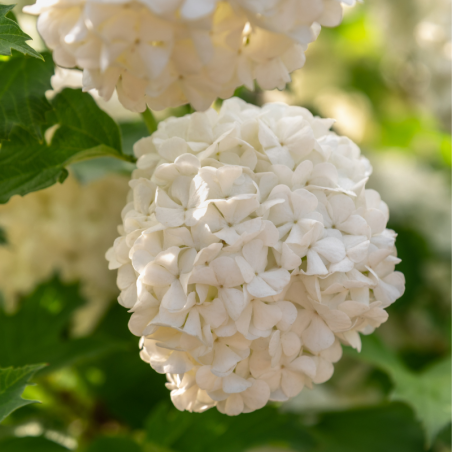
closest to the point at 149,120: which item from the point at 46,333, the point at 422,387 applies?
the point at 46,333

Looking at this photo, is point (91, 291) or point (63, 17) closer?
point (63, 17)

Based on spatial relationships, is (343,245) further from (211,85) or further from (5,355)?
(5,355)

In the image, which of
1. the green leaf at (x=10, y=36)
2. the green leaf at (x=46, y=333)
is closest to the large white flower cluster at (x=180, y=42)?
the green leaf at (x=10, y=36)

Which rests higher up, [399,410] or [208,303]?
[208,303]

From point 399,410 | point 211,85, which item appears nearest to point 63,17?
point 211,85

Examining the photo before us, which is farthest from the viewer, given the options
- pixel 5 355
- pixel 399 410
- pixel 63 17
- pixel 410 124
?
pixel 410 124

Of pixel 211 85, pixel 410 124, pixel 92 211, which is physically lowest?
pixel 410 124

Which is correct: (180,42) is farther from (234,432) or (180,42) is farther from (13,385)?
(234,432)

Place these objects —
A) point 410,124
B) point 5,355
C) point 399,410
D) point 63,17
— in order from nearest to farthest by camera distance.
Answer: point 63,17 < point 5,355 < point 399,410 < point 410,124
